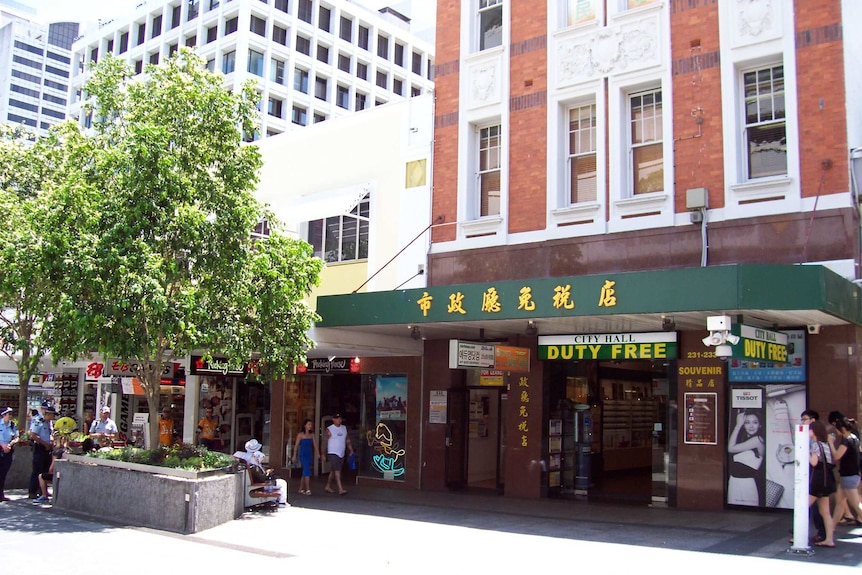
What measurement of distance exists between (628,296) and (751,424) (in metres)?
3.53

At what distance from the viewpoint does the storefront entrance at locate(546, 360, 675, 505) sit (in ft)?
49.1

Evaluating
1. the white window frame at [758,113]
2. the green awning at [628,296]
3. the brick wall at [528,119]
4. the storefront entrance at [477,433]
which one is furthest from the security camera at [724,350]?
the storefront entrance at [477,433]

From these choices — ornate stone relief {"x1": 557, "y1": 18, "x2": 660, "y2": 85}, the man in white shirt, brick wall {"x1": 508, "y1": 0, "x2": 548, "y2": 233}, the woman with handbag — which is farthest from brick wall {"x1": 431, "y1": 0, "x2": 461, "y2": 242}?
the woman with handbag

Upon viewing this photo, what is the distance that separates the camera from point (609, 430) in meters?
18.9

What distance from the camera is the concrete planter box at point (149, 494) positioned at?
1180cm

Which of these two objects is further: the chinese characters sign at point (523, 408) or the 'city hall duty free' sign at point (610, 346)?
the chinese characters sign at point (523, 408)

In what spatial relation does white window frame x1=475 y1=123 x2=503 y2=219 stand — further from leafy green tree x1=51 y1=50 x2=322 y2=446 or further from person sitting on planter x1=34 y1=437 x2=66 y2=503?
person sitting on planter x1=34 y1=437 x2=66 y2=503

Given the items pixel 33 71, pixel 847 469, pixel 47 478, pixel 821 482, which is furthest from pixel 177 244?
pixel 33 71

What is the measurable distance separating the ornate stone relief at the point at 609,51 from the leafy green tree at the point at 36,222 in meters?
8.97

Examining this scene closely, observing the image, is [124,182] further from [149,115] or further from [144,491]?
[144,491]

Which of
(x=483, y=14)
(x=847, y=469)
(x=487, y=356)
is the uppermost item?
(x=483, y=14)

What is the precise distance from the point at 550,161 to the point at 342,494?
784cm

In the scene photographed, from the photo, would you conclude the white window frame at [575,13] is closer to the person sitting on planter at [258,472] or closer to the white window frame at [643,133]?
the white window frame at [643,133]

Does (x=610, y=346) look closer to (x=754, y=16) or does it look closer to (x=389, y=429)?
(x=389, y=429)
